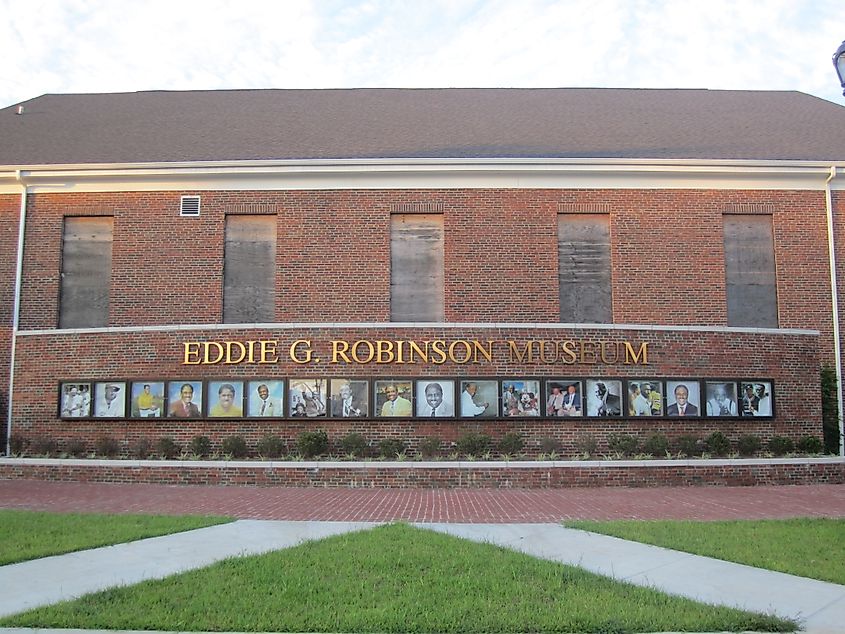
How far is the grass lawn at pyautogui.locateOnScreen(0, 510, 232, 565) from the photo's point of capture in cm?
794

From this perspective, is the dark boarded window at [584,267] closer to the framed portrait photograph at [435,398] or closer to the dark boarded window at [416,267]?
the dark boarded window at [416,267]

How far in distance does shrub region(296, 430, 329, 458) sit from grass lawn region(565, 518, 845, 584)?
22.6ft

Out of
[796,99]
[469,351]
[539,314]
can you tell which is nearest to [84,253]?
[469,351]

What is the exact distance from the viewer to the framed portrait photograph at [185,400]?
16359 mm

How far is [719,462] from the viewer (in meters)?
14.6

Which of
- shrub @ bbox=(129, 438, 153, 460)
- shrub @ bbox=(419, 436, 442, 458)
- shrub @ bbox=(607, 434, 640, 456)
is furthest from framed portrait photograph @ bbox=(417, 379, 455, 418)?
shrub @ bbox=(129, 438, 153, 460)

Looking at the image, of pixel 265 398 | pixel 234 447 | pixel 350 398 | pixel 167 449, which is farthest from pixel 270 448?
pixel 167 449

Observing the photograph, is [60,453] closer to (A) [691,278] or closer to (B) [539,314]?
(B) [539,314]

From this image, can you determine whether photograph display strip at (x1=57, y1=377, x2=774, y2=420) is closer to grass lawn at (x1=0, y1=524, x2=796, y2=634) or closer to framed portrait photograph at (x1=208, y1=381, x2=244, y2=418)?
framed portrait photograph at (x1=208, y1=381, x2=244, y2=418)

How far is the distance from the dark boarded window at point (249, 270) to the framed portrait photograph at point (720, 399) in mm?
10328

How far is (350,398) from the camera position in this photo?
53.3 ft

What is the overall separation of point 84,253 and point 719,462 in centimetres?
1557

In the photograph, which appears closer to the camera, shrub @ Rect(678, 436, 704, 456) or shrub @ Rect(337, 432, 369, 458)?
shrub @ Rect(337, 432, 369, 458)

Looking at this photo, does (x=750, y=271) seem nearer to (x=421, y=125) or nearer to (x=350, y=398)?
→ (x=421, y=125)
